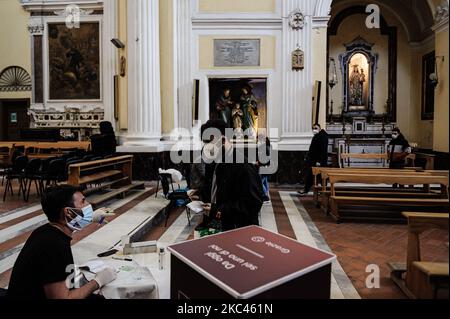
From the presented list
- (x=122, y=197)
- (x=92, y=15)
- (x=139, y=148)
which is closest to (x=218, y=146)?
(x=122, y=197)

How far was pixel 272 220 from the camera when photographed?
571cm

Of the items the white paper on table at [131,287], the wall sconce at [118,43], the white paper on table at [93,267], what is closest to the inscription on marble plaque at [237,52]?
the wall sconce at [118,43]

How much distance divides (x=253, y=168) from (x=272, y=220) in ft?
10.5

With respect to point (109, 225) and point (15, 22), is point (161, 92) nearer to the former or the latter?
point (109, 225)

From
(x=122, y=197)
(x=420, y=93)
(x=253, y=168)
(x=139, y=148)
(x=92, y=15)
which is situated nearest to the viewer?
(x=253, y=168)

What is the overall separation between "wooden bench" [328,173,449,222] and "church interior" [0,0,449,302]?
3 cm

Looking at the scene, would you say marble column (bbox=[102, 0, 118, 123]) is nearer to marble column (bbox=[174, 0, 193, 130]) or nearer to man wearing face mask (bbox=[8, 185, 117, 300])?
marble column (bbox=[174, 0, 193, 130])

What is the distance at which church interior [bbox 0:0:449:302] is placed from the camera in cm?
162

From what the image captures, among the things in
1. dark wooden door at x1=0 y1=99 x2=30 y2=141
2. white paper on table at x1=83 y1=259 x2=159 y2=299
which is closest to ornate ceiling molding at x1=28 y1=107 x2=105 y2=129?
dark wooden door at x1=0 y1=99 x2=30 y2=141

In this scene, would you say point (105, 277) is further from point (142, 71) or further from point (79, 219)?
point (142, 71)

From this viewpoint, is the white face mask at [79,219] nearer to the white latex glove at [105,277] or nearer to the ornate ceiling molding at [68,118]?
Result: the white latex glove at [105,277]

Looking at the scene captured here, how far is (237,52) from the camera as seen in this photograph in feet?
33.1

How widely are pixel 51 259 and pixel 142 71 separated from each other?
290 inches

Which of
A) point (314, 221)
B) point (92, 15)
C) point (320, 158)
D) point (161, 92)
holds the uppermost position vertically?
point (92, 15)
